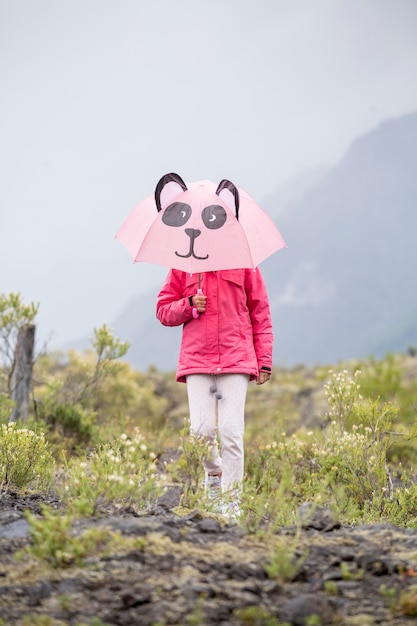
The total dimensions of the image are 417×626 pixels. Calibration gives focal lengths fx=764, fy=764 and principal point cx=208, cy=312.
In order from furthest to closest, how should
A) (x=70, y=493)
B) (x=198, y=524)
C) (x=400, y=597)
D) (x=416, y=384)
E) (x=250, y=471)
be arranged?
(x=416, y=384) → (x=250, y=471) → (x=70, y=493) → (x=198, y=524) → (x=400, y=597)

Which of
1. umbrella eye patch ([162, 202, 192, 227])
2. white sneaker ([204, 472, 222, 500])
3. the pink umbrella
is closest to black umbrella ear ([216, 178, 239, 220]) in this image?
the pink umbrella

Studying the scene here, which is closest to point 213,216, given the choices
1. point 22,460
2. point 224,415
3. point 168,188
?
point 168,188

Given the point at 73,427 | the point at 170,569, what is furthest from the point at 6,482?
the point at 73,427

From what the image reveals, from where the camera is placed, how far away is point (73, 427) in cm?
938

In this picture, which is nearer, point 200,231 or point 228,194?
point 200,231

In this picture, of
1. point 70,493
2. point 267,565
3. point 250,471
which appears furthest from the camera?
point 250,471

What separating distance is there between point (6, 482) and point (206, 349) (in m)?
1.65

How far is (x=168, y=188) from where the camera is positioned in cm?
550

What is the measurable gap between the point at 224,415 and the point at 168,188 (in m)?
1.67

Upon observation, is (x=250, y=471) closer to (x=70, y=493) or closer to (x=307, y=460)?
(x=307, y=460)

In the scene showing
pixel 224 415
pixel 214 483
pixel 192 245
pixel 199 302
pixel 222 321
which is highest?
pixel 192 245

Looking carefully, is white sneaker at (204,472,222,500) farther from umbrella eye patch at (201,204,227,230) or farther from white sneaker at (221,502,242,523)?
umbrella eye patch at (201,204,227,230)

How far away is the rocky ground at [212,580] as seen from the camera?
2758mm

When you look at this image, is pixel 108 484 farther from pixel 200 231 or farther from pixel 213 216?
pixel 213 216
